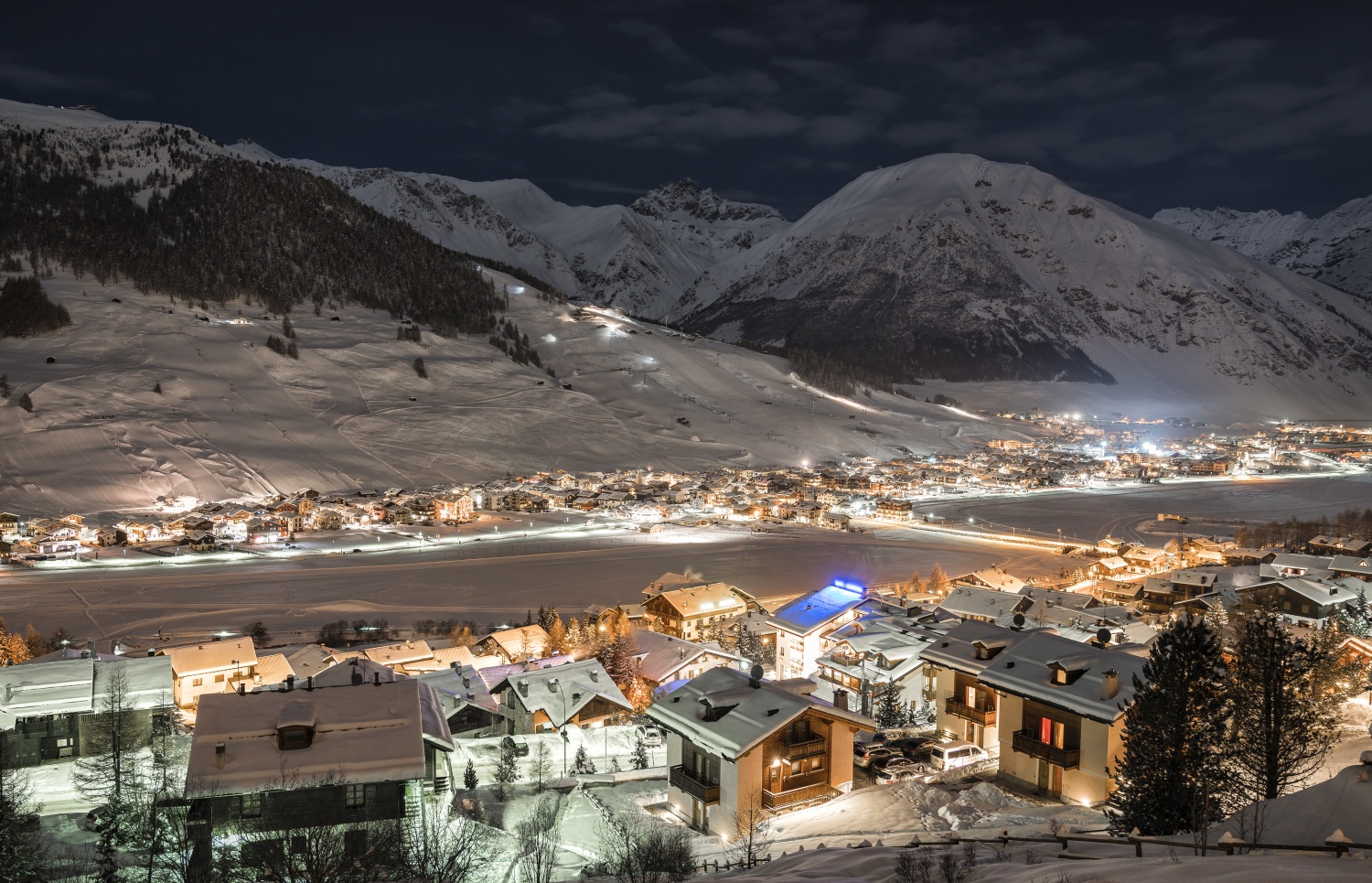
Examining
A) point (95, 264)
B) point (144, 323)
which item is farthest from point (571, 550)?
point (95, 264)

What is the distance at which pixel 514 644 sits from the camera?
81.5ft

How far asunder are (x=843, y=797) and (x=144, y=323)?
75.5 meters

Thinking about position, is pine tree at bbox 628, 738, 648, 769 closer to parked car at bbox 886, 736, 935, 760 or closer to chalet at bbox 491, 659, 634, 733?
chalet at bbox 491, 659, 634, 733

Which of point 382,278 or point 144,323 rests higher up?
point 382,278

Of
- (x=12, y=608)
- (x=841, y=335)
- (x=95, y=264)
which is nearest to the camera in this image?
(x=12, y=608)

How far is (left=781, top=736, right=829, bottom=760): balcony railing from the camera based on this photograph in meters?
13.2

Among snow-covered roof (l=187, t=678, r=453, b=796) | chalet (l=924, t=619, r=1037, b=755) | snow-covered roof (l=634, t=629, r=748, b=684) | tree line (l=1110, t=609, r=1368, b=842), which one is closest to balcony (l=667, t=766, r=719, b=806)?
snow-covered roof (l=187, t=678, r=453, b=796)

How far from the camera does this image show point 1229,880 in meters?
4.86

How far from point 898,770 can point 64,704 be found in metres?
13.6

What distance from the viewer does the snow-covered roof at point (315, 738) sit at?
963 cm

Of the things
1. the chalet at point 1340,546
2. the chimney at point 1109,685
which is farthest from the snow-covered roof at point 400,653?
the chalet at point 1340,546

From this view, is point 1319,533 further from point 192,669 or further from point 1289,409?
point 1289,409

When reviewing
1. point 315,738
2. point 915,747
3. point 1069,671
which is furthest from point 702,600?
point 315,738

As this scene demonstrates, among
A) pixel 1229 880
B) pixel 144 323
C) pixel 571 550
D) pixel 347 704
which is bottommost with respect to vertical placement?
pixel 571 550
